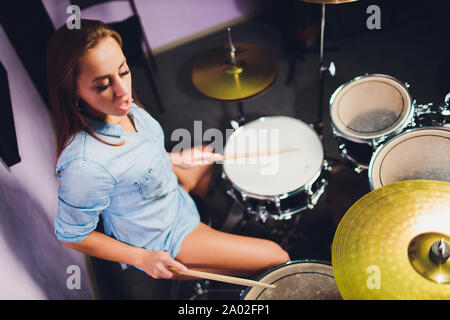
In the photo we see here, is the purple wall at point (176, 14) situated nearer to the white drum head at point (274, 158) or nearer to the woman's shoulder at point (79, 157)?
the white drum head at point (274, 158)

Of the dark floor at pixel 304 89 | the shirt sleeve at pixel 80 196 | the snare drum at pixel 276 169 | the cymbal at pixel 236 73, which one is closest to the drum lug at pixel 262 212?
the snare drum at pixel 276 169

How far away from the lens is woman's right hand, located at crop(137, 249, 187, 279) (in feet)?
3.82

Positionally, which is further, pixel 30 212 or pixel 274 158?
pixel 274 158

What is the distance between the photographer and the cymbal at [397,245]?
725 mm

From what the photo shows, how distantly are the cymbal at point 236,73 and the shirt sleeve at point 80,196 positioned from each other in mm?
870

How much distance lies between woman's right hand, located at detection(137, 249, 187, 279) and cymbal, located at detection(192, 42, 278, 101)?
879 millimetres

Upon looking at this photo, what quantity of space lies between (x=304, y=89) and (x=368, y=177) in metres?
1.62

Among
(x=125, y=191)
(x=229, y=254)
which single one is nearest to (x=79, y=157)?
(x=125, y=191)

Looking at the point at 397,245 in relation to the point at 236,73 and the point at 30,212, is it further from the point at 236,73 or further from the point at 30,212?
the point at 30,212

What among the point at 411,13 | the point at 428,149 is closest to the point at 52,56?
the point at 428,149

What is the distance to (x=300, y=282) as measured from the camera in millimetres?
1185

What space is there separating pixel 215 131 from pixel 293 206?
1.24m

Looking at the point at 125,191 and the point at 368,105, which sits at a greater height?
the point at 125,191
